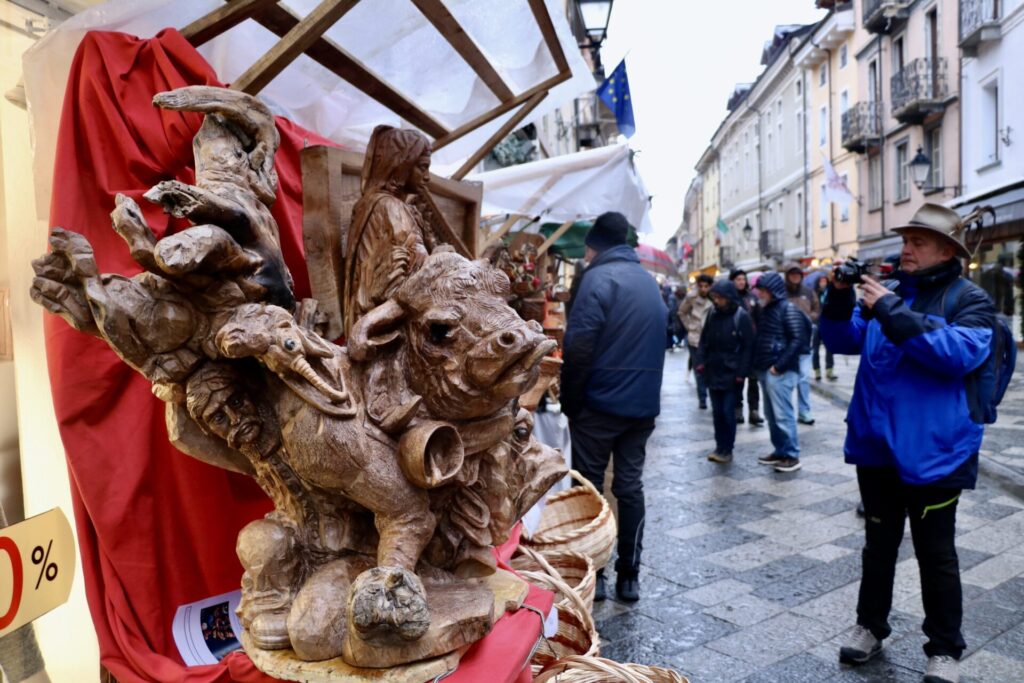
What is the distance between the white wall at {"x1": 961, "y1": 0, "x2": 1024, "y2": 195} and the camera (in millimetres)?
13555

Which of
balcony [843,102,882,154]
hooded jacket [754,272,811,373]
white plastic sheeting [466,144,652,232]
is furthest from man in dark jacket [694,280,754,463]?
balcony [843,102,882,154]

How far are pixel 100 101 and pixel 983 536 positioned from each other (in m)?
5.36

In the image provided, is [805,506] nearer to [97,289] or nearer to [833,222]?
[97,289]

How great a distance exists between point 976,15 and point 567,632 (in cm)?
1746

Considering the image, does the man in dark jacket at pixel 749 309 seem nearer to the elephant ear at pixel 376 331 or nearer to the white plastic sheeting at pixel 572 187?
the white plastic sheeting at pixel 572 187

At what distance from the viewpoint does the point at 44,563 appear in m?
1.84

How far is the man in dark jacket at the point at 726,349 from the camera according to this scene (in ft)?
21.5

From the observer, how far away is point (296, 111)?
2.69m

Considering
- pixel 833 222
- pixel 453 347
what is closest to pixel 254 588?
pixel 453 347

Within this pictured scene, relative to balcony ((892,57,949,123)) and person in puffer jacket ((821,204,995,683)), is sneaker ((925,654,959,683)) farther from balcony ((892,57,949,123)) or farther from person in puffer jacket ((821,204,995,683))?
balcony ((892,57,949,123))

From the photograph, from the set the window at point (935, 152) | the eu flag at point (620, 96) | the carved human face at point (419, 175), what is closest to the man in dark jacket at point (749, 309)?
the eu flag at point (620, 96)

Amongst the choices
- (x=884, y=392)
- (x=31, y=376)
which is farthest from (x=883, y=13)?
(x=31, y=376)

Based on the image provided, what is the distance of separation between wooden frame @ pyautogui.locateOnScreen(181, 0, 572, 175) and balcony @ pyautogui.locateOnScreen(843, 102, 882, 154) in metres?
21.5

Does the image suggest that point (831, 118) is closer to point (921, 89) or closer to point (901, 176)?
point (901, 176)
